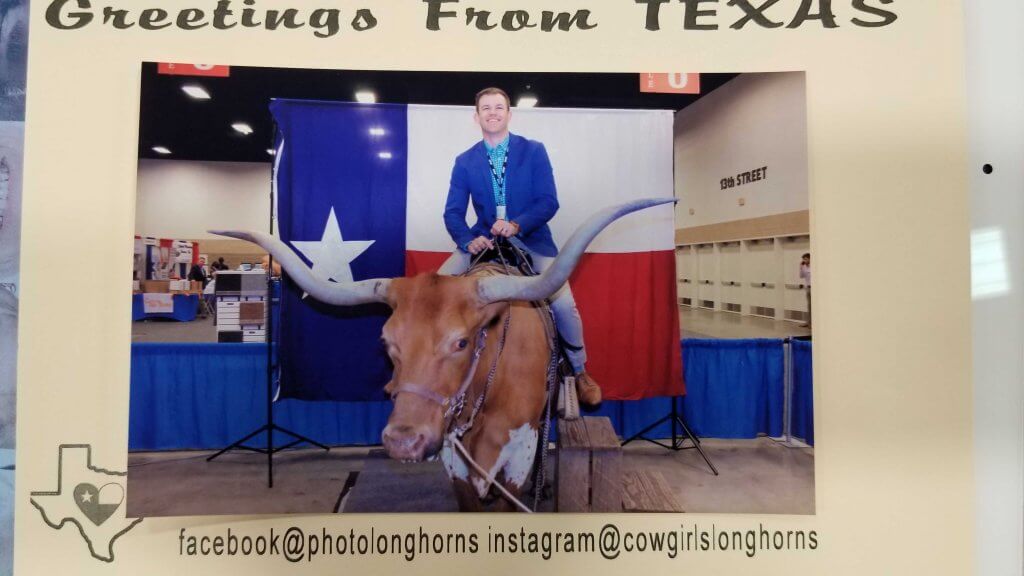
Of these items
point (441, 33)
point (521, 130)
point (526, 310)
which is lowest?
point (526, 310)

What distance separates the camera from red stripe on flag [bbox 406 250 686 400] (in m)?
1.66

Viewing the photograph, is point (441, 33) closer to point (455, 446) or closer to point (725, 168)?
point (725, 168)

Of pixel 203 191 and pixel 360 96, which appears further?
pixel 360 96

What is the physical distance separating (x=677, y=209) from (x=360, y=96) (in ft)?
3.26

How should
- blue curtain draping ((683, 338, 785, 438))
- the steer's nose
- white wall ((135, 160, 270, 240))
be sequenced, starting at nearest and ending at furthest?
the steer's nose → white wall ((135, 160, 270, 240)) → blue curtain draping ((683, 338, 785, 438))

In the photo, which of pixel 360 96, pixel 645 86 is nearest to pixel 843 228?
pixel 645 86

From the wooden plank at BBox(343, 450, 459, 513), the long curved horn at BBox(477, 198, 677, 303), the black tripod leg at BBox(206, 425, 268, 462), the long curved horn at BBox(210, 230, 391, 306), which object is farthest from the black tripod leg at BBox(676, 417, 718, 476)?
the black tripod leg at BBox(206, 425, 268, 462)

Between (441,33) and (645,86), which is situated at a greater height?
(441,33)

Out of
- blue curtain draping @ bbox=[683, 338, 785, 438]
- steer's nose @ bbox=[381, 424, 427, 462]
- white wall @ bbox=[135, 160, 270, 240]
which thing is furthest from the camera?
blue curtain draping @ bbox=[683, 338, 785, 438]

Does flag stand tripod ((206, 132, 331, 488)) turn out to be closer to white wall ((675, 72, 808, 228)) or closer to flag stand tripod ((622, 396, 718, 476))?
flag stand tripod ((622, 396, 718, 476))

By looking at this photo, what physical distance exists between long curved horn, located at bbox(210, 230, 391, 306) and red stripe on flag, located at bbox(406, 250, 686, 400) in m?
0.59

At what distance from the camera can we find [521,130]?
5.25 ft

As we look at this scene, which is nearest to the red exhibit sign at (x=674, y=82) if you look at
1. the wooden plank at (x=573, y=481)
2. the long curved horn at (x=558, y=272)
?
the long curved horn at (x=558, y=272)

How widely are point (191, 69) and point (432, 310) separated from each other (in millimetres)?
996
